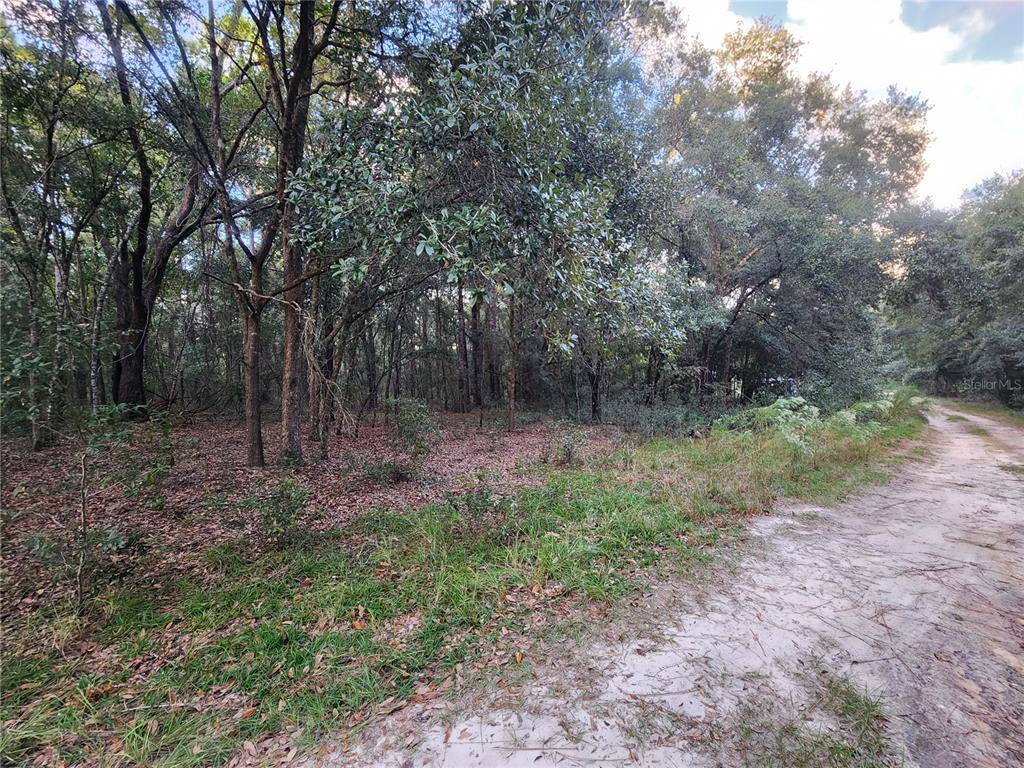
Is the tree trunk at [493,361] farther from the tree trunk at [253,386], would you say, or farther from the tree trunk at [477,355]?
the tree trunk at [253,386]

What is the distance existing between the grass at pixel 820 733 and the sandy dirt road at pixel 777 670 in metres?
0.02

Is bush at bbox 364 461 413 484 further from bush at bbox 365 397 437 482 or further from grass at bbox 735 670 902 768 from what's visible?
grass at bbox 735 670 902 768

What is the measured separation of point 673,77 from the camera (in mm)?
12305

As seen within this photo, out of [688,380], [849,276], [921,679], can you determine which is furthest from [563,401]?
[921,679]

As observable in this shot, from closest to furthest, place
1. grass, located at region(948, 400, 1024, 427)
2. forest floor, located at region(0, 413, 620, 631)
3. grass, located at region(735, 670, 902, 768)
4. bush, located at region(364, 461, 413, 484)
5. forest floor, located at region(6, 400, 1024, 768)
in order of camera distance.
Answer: grass, located at region(735, 670, 902, 768) → forest floor, located at region(6, 400, 1024, 768) → forest floor, located at region(0, 413, 620, 631) → bush, located at region(364, 461, 413, 484) → grass, located at region(948, 400, 1024, 427)

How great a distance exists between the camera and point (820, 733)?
2.02 m

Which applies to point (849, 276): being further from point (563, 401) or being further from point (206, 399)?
point (206, 399)

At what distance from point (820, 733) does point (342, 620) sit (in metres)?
3.00

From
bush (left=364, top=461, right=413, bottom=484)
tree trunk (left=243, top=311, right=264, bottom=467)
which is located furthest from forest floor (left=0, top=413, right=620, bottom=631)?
tree trunk (left=243, top=311, right=264, bottom=467)

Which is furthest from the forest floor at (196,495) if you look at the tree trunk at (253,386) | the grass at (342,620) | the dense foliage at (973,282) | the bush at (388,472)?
the dense foliage at (973,282)

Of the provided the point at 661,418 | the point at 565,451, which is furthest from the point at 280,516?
the point at 661,418

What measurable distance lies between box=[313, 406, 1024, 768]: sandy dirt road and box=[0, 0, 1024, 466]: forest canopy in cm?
260

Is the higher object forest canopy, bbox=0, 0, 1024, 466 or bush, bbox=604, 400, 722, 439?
forest canopy, bbox=0, 0, 1024, 466

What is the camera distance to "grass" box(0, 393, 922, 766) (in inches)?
87.7
